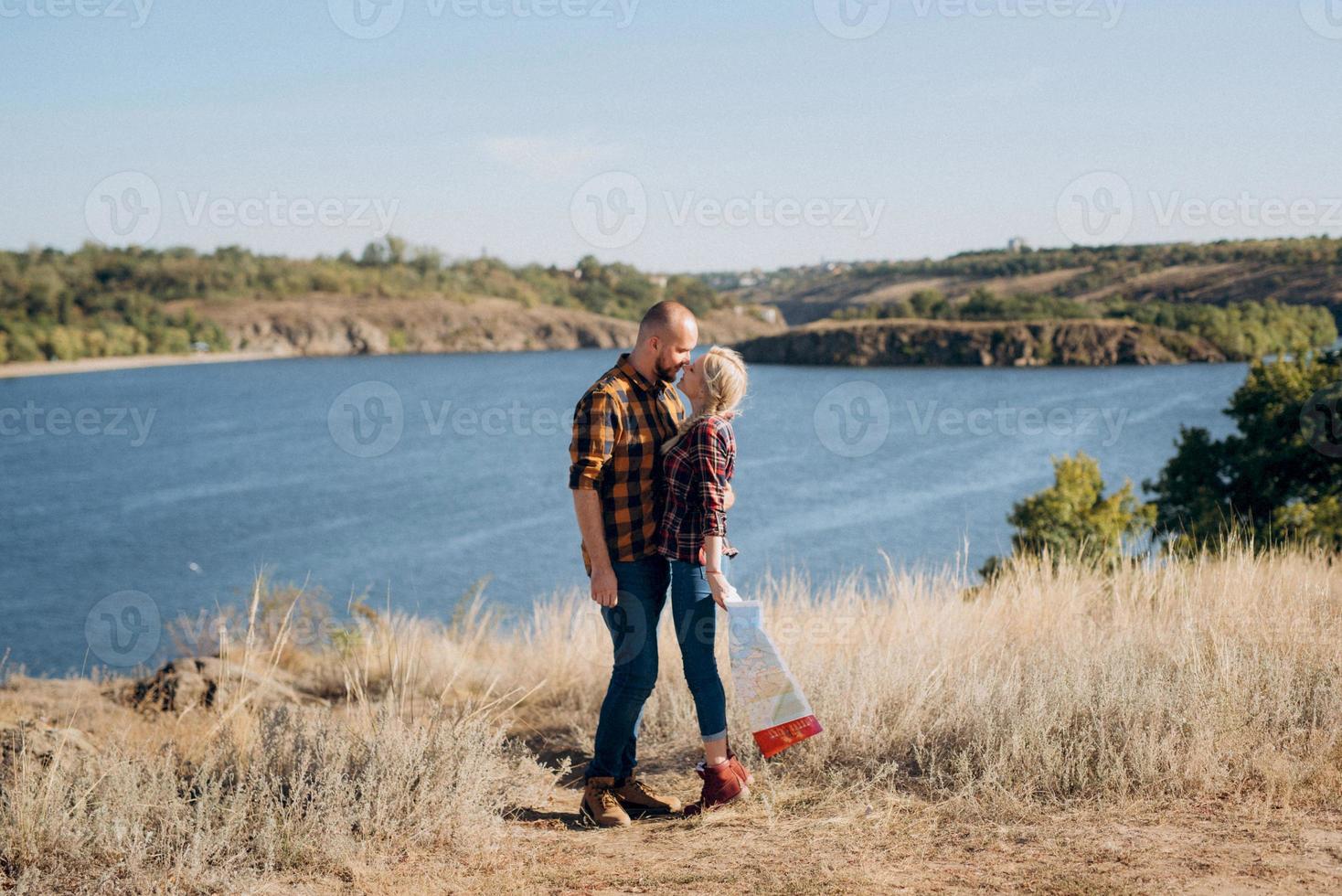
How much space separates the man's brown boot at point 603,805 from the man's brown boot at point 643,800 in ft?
0.14

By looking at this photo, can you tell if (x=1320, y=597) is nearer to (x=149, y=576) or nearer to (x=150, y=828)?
(x=150, y=828)

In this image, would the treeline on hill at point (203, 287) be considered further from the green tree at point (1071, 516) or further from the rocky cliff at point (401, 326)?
the green tree at point (1071, 516)

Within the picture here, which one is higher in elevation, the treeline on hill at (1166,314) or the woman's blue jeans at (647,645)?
the treeline on hill at (1166,314)

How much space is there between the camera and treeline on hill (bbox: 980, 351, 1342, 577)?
39.1ft

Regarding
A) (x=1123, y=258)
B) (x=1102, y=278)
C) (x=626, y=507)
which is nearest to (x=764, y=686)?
(x=626, y=507)

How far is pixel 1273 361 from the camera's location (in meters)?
12.9

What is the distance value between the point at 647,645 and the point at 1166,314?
81469 millimetres

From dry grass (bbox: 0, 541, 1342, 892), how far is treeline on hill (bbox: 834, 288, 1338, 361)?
4944 cm

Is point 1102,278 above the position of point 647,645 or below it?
above

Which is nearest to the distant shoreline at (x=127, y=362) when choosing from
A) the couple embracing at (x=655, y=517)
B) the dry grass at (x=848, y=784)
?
the dry grass at (x=848, y=784)

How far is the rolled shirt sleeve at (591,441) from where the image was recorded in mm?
4152

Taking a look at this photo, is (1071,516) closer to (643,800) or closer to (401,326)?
(643,800)

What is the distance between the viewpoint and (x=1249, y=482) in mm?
12906

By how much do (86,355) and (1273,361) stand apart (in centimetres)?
11610
